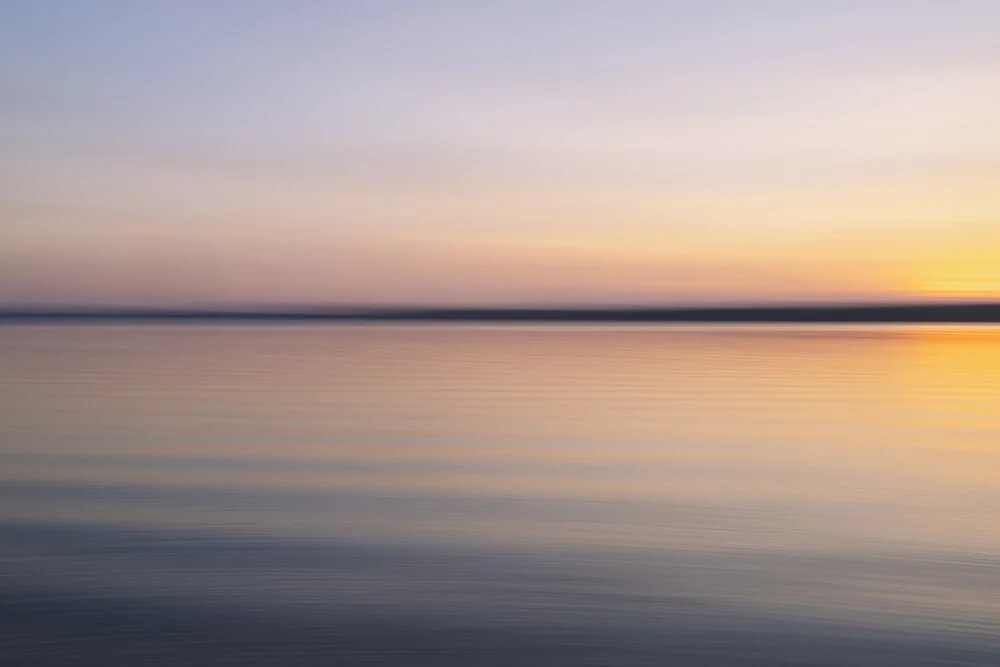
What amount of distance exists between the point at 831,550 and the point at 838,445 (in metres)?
4.79

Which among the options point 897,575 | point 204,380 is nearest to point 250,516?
point 897,575

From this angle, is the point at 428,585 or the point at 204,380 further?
the point at 204,380

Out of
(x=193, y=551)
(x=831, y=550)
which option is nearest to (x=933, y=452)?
(x=831, y=550)

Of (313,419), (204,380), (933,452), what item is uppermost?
(204,380)

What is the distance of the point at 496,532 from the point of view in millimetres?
7059

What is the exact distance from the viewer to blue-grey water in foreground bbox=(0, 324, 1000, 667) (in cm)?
488

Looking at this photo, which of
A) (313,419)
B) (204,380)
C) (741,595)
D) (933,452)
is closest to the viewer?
(741,595)

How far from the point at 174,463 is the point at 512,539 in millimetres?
3906

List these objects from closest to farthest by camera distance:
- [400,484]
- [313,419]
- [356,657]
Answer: [356,657]
[400,484]
[313,419]

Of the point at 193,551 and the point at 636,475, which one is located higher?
the point at 636,475

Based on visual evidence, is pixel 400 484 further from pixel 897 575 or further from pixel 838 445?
pixel 838 445

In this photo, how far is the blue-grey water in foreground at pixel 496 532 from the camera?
4.88 metres

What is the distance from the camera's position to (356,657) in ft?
15.1

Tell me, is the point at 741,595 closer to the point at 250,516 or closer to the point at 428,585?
the point at 428,585
